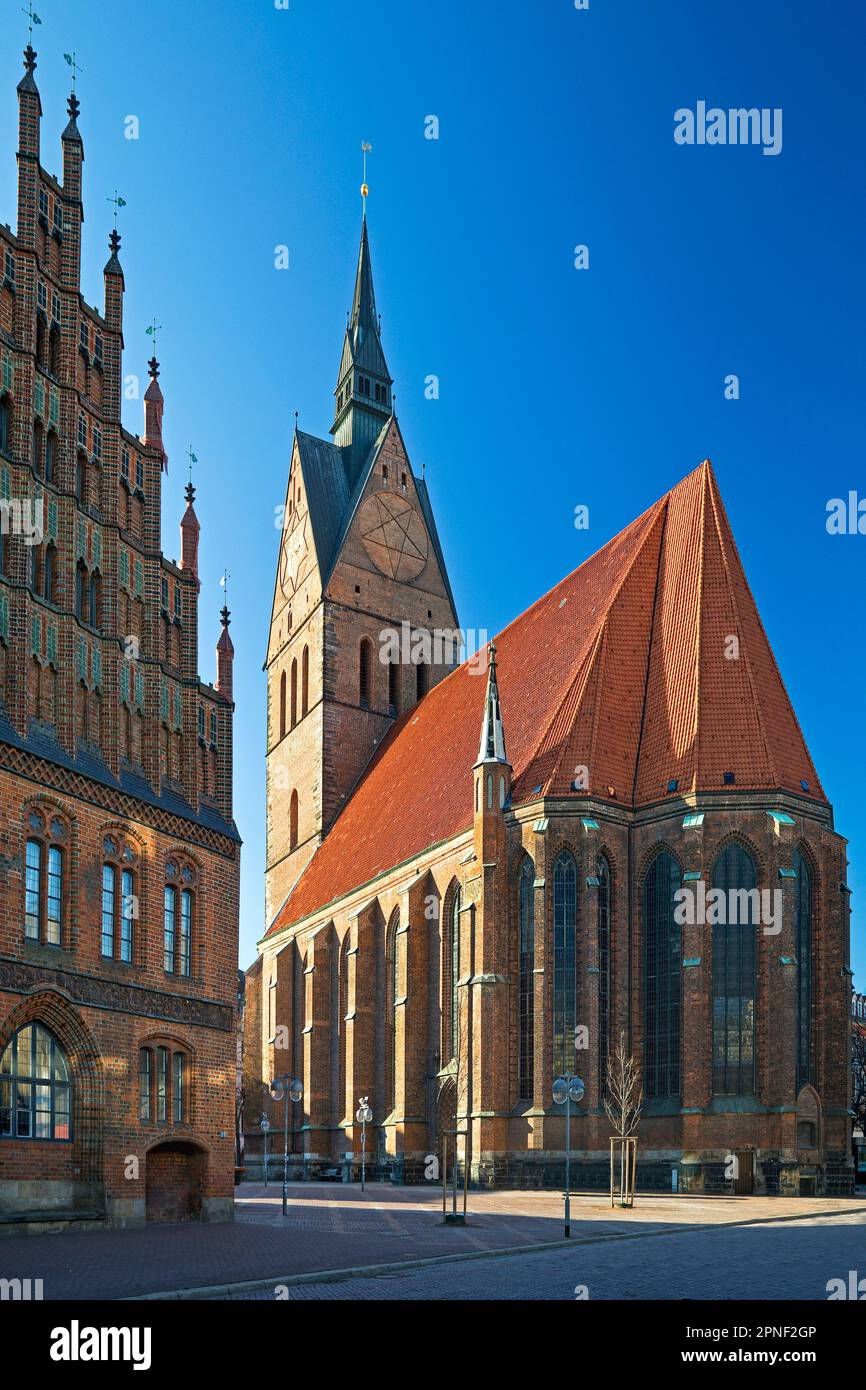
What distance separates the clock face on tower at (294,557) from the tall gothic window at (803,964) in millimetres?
31979

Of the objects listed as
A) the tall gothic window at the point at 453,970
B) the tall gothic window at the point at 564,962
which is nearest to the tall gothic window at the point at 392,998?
the tall gothic window at the point at 453,970

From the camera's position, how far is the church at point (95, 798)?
2011 centimetres

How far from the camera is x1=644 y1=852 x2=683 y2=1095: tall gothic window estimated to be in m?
35.6

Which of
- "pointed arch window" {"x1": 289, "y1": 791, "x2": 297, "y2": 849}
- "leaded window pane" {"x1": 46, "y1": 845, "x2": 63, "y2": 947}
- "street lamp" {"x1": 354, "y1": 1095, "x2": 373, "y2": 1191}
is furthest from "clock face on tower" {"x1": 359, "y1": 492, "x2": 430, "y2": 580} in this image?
"leaded window pane" {"x1": 46, "y1": 845, "x2": 63, "y2": 947}

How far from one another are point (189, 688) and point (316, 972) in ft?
88.2

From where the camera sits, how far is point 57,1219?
19.8 metres

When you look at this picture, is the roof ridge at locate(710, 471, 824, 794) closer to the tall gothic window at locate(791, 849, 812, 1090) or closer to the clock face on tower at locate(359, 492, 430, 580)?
the tall gothic window at locate(791, 849, 812, 1090)

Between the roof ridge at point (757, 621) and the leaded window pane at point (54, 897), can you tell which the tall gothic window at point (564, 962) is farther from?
the leaded window pane at point (54, 897)

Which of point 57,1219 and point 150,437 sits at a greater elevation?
point 150,437

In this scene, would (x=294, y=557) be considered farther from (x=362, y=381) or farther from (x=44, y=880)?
(x=44, y=880)

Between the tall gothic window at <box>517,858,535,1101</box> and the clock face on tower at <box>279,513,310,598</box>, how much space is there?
28478mm

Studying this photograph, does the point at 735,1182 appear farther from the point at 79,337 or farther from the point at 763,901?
the point at 79,337

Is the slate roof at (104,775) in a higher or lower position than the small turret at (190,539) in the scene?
lower
